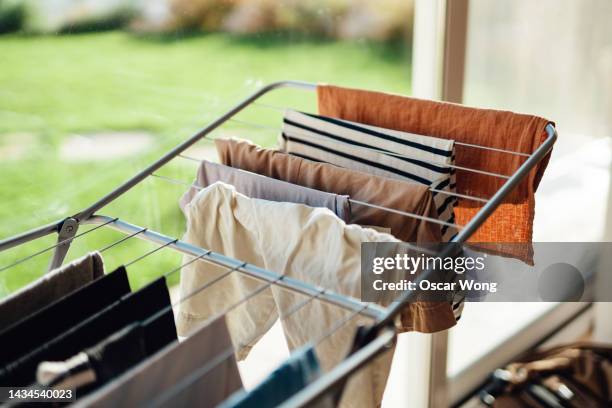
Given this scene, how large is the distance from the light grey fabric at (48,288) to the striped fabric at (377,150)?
1.56 ft

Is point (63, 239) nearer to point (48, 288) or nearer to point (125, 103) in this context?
point (48, 288)

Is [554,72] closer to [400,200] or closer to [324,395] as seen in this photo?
[400,200]

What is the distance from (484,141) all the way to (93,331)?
2.37ft

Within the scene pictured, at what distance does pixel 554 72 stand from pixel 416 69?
75 cm

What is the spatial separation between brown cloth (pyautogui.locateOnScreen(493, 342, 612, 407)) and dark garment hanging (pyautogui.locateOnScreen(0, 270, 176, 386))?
137 centimetres

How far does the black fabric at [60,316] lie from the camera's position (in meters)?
0.89

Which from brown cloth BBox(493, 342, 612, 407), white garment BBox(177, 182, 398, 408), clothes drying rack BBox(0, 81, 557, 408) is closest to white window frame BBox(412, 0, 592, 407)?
brown cloth BBox(493, 342, 612, 407)

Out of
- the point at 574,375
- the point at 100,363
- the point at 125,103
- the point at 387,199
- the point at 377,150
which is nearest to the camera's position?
the point at 100,363

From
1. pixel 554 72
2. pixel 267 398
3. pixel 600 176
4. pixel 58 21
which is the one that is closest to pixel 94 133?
pixel 58 21

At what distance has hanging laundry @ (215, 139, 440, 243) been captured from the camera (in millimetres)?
1157

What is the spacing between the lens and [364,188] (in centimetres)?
121

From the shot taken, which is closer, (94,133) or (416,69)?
(94,133)

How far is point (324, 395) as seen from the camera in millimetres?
802

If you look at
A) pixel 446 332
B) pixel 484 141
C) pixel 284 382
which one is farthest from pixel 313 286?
pixel 446 332
